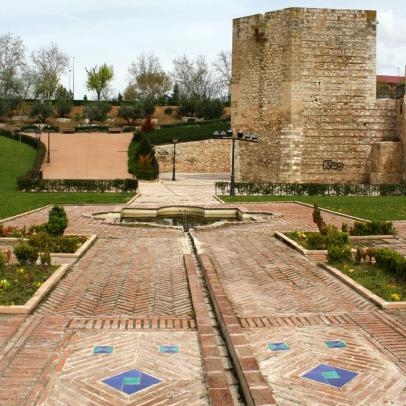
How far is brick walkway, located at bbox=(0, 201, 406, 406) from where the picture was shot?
4.53m

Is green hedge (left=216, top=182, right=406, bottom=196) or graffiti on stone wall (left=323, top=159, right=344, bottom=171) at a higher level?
graffiti on stone wall (left=323, top=159, right=344, bottom=171)

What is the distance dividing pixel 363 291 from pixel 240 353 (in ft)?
9.89

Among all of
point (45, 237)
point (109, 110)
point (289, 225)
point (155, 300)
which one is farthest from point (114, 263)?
point (109, 110)

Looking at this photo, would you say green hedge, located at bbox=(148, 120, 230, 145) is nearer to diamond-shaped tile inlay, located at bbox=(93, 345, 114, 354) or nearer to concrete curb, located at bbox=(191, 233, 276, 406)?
concrete curb, located at bbox=(191, 233, 276, 406)

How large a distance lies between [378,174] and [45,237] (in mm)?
20157

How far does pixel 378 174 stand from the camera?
2644cm

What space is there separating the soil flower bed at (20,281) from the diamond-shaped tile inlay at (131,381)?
8.41 ft

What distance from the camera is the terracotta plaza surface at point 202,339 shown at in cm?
454

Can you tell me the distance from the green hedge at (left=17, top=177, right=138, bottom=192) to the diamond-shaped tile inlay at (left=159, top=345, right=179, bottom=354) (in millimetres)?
18764

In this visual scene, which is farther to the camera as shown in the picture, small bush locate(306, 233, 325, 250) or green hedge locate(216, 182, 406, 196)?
green hedge locate(216, 182, 406, 196)

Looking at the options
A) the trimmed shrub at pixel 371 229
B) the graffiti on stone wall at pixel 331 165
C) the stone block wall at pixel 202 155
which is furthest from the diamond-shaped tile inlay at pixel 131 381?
the stone block wall at pixel 202 155

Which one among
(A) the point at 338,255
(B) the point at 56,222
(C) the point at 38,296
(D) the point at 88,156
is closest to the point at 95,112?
(D) the point at 88,156

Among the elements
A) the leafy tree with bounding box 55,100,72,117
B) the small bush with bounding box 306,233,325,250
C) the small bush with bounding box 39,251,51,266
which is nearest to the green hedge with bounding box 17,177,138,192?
the small bush with bounding box 306,233,325,250

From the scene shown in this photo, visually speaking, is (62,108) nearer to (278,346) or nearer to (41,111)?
(41,111)
